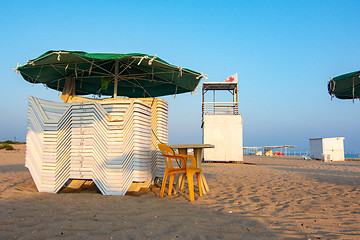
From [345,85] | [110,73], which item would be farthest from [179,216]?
[345,85]

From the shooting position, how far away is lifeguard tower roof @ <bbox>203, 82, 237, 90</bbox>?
17.7 m

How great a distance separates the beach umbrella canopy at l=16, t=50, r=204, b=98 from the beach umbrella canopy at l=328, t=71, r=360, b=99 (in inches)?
123

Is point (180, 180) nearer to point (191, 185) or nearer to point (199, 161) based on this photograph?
point (199, 161)

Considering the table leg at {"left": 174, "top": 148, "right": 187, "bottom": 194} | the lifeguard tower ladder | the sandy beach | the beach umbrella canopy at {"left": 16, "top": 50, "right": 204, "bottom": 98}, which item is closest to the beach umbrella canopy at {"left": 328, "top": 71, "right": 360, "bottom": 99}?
the sandy beach

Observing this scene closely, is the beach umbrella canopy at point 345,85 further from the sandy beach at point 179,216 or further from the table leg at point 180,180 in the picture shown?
the table leg at point 180,180

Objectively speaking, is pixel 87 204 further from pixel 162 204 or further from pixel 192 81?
pixel 192 81

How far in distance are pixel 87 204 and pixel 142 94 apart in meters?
5.08

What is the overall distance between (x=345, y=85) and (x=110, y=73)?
18.3 ft

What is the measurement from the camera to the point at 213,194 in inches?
205

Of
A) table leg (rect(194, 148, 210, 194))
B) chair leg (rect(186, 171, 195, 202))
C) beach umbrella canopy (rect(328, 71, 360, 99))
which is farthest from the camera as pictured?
beach umbrella canopy (rect(328, 71, 360, 99))

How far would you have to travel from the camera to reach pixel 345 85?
598 cm

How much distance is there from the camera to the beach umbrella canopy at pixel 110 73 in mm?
5184

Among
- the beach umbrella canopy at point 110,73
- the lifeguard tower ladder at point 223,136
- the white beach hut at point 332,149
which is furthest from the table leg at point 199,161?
the white beach hut at point 332,149

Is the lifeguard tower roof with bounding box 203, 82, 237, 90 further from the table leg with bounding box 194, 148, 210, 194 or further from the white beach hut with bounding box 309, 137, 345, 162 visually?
the table leg with bounding box 194, 148, 210, 194
